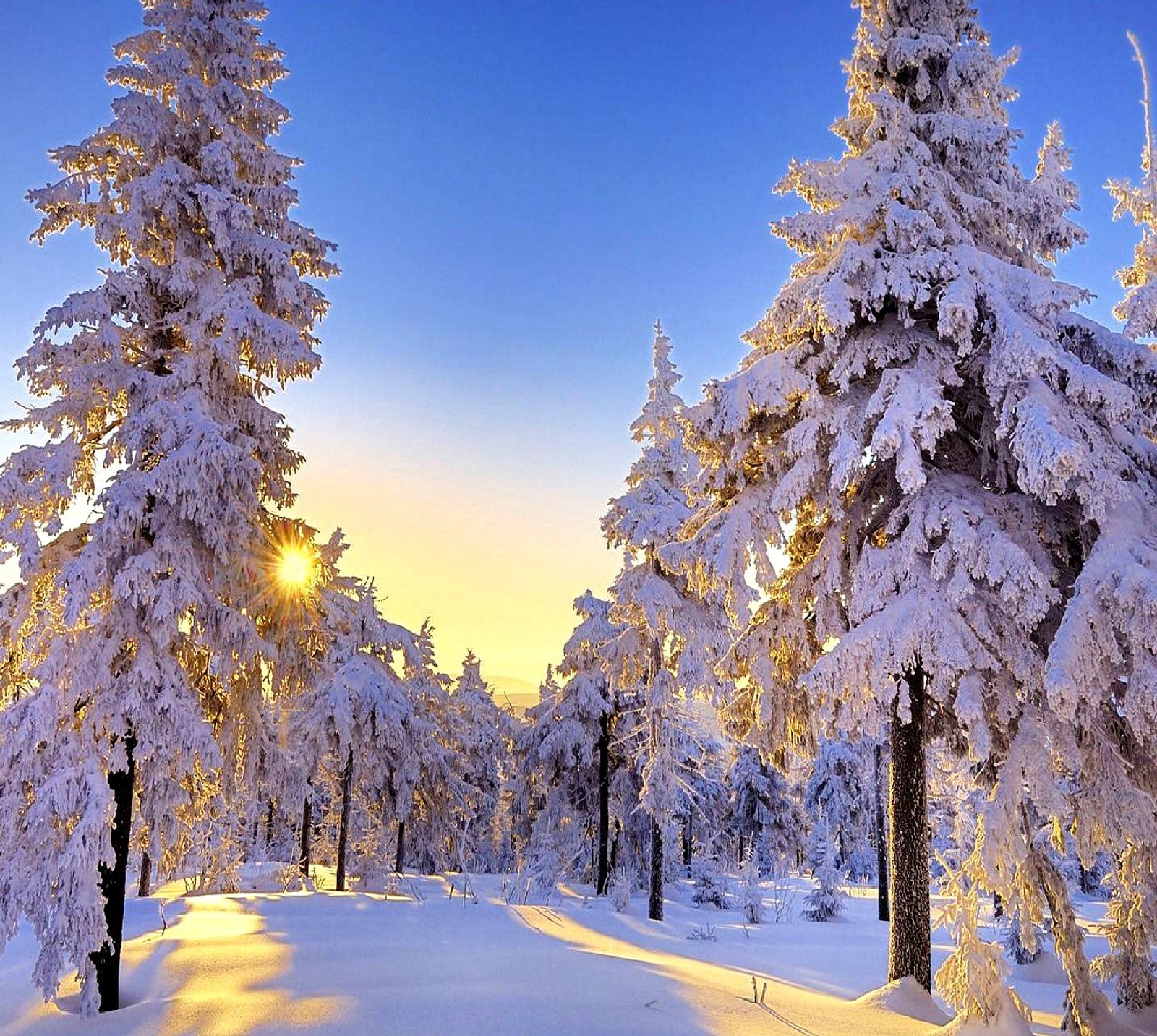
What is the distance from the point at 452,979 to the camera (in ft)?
29.3

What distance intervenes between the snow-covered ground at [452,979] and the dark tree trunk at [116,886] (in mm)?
323

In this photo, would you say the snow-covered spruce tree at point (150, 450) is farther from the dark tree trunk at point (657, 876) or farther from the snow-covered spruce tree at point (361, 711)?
the dark tree trunk at point (657, 876)

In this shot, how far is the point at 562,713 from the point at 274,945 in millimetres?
15366

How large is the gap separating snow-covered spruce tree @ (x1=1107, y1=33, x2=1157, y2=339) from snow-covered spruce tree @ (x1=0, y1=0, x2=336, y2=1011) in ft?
34.7

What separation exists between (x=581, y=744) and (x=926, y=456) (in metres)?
18.2

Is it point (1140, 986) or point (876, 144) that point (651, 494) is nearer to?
point (876, 144)

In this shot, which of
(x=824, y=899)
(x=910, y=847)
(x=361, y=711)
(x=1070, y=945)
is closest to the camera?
(x=1070, y=945)

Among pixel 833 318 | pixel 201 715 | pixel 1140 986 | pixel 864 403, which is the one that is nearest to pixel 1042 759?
pixel 1140 986

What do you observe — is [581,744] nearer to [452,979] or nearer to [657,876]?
[657,876]

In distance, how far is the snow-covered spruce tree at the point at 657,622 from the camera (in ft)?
65.1

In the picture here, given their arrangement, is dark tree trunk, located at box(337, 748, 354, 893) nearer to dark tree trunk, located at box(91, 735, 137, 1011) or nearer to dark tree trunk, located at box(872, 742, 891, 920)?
dark tree trunk, located at box(91, 735, 137, 1011)

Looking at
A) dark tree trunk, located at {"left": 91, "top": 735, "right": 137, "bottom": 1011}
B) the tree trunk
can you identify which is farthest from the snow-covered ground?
the tree trunk

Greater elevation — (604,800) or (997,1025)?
(997,1025)

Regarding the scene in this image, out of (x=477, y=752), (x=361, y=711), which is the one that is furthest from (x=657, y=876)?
(x=477, y=752)
